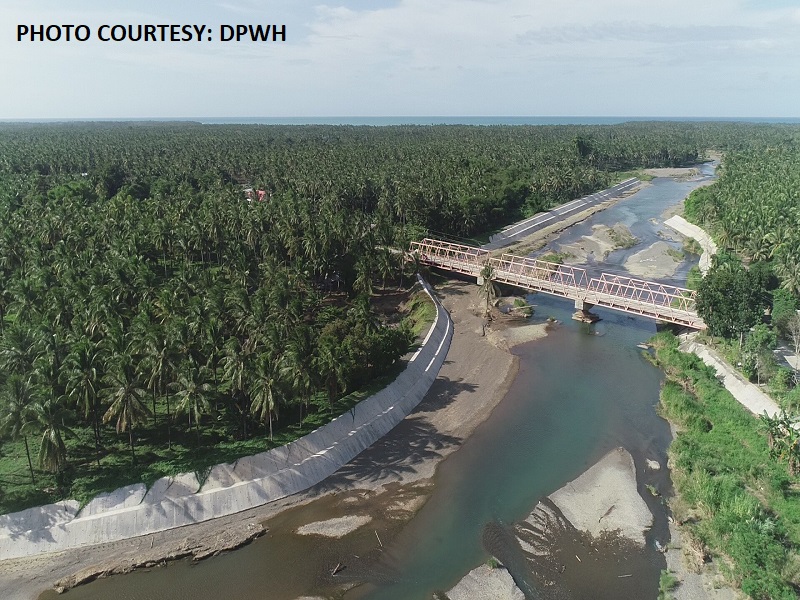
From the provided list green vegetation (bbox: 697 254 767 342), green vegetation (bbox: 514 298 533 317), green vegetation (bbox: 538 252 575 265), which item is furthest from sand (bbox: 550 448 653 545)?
green vegetation (bbox: 538 252 575 265)

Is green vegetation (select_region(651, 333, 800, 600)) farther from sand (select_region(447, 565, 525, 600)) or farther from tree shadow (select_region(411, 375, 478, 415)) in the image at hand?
tree shadow (select_region(411, 375, 478, 415))

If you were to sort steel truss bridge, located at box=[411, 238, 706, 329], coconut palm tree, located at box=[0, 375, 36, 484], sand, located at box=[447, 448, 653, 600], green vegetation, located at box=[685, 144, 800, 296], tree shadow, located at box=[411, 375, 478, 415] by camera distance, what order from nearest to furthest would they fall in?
1. sand, located at box=[447, 448, 653, 600]
2. coconut palm tree, located at box=[0, 375, 36, 484]
3. tree shadow, located at box=[411, 375, 478, 415]
4. steel truss bridge, located at box=[411, 238, 706, 329]
5. green vegetation, located at box=[685, 144, 800, 296]

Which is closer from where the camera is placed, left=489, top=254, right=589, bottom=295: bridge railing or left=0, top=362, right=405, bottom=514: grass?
left=0, top=362, right=405, bottom=514: grass

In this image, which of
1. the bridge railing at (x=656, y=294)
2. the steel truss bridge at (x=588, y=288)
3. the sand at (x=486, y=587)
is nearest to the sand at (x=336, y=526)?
the sand at (x=486, y=587)

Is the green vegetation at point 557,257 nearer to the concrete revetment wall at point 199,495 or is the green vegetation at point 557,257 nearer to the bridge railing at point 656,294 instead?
the bridge railing at point 656,294

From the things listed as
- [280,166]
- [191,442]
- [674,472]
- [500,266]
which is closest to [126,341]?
[191,442]
